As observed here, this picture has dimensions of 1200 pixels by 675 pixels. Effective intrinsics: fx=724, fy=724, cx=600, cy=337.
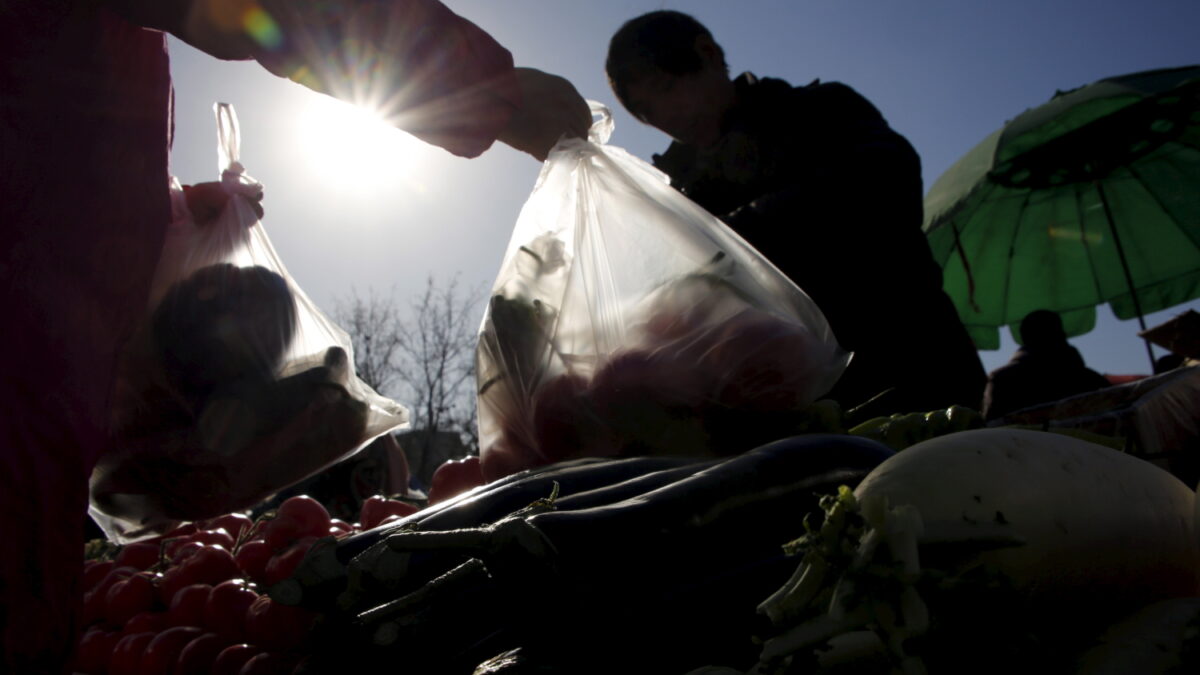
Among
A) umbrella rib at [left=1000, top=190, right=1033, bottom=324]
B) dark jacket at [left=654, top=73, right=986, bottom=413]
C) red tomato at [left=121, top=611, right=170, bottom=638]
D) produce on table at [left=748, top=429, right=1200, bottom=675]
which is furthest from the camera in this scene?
umbrella rib at [left=1000, top=190, right=1033, bottom=324]

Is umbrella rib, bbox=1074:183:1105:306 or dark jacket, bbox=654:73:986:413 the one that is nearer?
dark jacket, bbox=654:73:986:413

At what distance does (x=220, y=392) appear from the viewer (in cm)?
123

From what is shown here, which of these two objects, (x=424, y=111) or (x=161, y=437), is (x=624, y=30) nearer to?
(x=424, y=111)

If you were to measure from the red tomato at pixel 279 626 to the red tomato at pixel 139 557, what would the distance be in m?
0.95

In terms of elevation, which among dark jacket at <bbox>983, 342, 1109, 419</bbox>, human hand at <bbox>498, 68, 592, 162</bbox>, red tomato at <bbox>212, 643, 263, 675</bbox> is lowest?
dark jacket at <bbox>983, 342, 1109, 419</bbox>

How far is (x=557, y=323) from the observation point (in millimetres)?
1188

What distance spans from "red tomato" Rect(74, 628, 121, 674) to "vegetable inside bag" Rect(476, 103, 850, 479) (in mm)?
882

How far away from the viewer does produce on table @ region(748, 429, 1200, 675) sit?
1.21 feet

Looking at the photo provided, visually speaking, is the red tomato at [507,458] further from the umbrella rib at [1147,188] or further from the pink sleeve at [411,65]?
the umbrella rib at [1147,188]

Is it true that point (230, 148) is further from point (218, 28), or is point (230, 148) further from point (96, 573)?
point (96, 573)

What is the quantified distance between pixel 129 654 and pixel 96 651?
225 millimetres

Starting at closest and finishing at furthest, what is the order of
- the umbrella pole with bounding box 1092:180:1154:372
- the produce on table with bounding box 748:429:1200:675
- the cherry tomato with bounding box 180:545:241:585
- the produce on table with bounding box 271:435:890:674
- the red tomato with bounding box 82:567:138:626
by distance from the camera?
the produce on table with bounding box 748:429:1200:675, the produce on table with bounding box 271:435:890:674, the cherry tomato with bounding box 180:545:241:585, the red tomato with bounding box 82:567:138:626, the umbrella pole with bounding box 1092:180:1154:372

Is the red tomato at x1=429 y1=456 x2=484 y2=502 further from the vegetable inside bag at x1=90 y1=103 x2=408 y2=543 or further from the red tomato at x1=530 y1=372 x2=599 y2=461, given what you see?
the red tomato at x1=530 y1=372 x2=599 y2=461

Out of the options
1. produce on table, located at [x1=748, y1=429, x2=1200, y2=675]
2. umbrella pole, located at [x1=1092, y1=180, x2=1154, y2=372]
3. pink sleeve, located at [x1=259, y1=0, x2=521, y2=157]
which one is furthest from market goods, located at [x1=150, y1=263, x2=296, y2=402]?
umbrella pole, located at [x1=1092, y1=180, x2=1154, y2=372]
